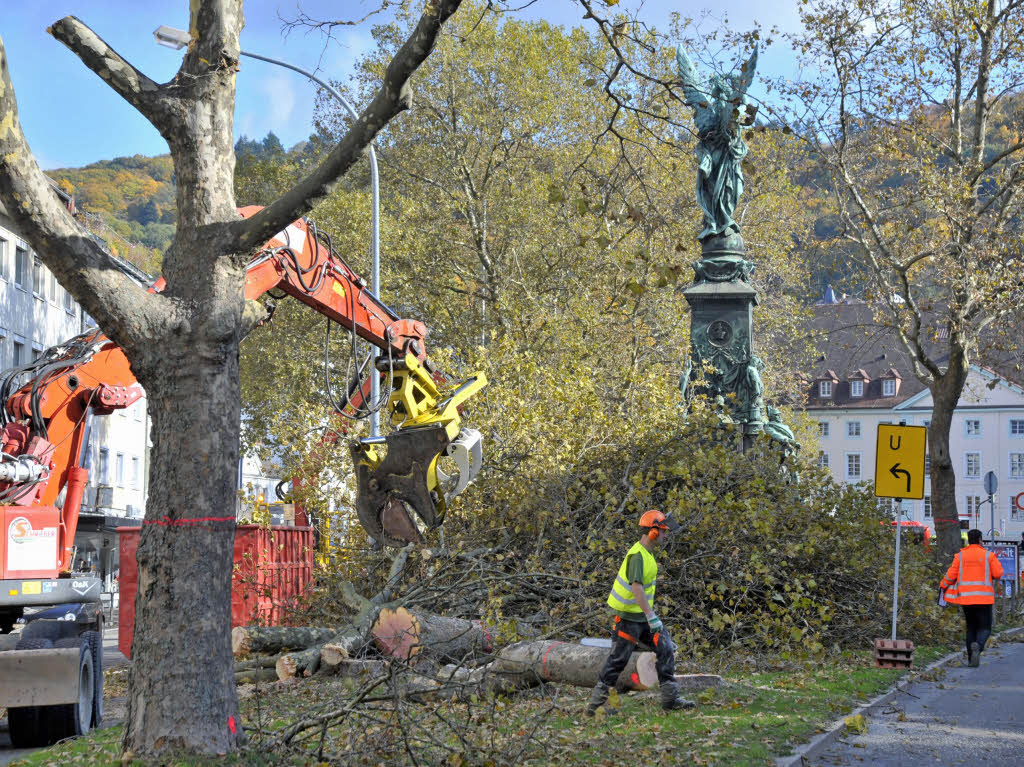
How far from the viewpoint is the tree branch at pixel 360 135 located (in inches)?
290

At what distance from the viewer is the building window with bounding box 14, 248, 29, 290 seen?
41812 millimetres

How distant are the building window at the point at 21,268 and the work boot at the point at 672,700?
36.4 meters

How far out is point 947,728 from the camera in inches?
414

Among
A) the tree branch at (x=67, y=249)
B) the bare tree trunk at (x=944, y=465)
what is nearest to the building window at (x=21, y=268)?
the bare tree trunk at (x=944, y=465)

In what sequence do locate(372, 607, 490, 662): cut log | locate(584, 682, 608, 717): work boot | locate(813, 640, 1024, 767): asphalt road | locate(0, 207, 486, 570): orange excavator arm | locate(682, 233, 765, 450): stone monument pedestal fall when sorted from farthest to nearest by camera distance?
locate(682, 233, 765, 450): stone monument pedestal, locate(372, 607, 490, 662): cut log, locate(0, 207, 486, 570): orange excavator arm, locate(584, 682, 608, 717): work boot, locate(813, 640, 1024, 767): asphalt road

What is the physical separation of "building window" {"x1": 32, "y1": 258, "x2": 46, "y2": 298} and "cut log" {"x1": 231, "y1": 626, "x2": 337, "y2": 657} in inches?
1328

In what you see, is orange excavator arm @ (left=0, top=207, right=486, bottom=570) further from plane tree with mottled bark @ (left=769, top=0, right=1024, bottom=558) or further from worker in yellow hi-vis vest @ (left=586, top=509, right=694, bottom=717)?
plane tree with mottled bark @ (left=769, top=0, right=1024, bottom=558)

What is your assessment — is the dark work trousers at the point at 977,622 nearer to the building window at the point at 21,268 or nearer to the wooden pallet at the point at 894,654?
the wooden pallet at the point at 894,654

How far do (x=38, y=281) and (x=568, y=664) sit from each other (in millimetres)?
37375

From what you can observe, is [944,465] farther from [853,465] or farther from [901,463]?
[853,465]

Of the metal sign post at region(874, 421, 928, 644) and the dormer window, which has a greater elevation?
the dormer window

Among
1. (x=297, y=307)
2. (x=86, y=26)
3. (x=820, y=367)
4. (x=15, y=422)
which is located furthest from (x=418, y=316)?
(x=820, y=367)

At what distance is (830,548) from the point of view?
15492 mm

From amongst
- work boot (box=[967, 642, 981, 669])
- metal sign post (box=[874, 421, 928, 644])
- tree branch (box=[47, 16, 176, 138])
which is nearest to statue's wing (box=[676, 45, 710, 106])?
metal sign post (box=[874, 421, 928, 644])
